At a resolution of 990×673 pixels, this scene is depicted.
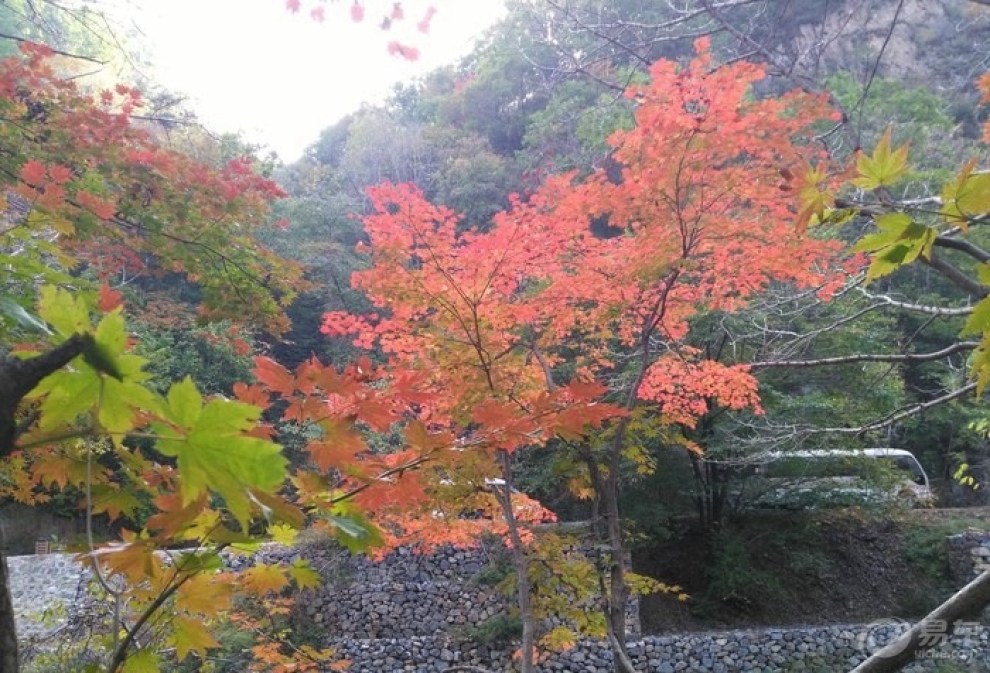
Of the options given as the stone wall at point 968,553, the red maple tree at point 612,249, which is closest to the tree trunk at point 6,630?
the red maple tree at point 612,249

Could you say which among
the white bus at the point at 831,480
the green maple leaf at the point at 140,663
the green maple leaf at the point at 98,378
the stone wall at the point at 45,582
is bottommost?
the stone wall at the point at 45,582

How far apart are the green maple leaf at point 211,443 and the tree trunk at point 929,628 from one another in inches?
32.4

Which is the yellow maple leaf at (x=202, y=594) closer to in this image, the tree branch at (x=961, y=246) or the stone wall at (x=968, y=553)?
the tree branch at (x=961, y=246)

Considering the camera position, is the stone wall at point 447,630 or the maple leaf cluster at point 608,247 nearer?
the maple leaf cluster at point 608,247

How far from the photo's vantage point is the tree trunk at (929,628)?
2.93 feet

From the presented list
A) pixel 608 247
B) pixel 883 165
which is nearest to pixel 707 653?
pixel 608 247

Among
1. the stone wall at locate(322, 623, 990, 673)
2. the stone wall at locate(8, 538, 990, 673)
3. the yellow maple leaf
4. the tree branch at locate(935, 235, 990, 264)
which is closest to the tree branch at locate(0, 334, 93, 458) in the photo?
the yellow maple leaf

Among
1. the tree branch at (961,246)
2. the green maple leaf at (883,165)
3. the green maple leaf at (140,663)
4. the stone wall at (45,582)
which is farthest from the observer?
the stone wall at (45,582)

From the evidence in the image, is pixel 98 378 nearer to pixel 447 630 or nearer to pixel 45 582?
pixel 447 630

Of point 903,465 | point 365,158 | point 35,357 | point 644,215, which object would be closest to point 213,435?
point 35,357

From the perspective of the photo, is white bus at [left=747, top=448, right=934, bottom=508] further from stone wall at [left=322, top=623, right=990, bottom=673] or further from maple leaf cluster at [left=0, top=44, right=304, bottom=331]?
maple leaf cluster at [left=0, top=44, right=304, bottom=331]

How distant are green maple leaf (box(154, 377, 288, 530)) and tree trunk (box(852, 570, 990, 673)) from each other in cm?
82

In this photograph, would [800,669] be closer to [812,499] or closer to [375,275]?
[812,499]

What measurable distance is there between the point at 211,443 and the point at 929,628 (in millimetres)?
948
